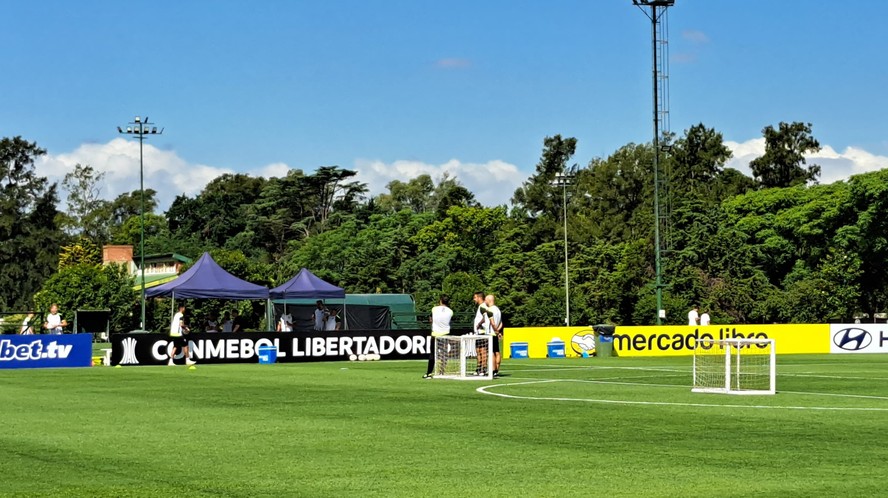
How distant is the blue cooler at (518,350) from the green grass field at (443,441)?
21122mm

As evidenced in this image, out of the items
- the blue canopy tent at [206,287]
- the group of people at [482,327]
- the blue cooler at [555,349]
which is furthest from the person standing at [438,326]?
the blue canopy tent at [206,287]

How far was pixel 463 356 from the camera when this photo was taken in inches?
1093

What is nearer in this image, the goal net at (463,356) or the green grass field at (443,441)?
the green grass field at (443,441)

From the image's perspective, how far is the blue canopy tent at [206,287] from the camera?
4891 cm

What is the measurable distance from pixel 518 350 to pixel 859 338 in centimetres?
1567

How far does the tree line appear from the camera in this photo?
87.1 m

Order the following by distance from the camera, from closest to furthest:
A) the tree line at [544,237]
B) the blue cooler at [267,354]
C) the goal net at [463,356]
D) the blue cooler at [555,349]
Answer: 1. the goal net at [463,356]
2. the blue cooler at [267,354]
3. the blue cooler at [555,349]
4. the tree line at [544,237]

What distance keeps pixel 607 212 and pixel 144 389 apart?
9390cm

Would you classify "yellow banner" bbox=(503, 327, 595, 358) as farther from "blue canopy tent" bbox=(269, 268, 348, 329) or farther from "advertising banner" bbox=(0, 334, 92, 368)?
"advertising banner" bbox=(0, 334, 92, 368)

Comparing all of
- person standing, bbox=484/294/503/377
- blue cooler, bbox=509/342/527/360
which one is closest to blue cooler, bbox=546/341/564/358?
blue cooler, bbox=509/342/527/360

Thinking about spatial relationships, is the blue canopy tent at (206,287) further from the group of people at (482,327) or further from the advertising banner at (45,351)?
the group of people at (482,327)

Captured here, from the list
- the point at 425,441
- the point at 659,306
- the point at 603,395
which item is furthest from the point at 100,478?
the point at 659,306

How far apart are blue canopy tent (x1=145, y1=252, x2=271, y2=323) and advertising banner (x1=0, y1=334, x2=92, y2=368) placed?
8.25m

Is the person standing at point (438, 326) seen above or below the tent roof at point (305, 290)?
below
